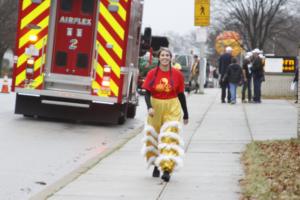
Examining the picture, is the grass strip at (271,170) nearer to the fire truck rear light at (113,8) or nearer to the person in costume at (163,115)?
the person in costume at (163,115)

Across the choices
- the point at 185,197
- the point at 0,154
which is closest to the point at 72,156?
the point at 0,154

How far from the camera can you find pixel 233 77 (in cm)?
2639

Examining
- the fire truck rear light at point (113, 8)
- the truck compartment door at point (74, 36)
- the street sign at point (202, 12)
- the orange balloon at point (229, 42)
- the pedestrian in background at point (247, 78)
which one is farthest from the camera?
the orange balloon at point (229, 42)

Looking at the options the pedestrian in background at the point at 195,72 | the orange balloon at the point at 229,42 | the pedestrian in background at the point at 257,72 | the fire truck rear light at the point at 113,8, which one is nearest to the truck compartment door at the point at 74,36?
the fire truck rear light at the point at 113,8

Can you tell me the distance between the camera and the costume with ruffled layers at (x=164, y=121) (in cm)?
999

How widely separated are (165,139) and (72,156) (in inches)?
134

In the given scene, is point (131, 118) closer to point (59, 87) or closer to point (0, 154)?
point (59, 87)

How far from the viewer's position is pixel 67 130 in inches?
674

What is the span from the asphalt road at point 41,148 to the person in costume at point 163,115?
1.46 m

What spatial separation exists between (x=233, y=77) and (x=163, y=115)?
16.5m

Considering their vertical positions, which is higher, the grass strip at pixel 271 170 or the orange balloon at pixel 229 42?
the orange balloon at pixel 229 42

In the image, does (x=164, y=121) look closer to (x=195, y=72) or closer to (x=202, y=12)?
(x=202, y=12)

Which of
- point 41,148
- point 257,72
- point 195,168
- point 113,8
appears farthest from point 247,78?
point 195,168

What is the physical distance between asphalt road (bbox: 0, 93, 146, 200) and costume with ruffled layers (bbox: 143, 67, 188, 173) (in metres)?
1.47
